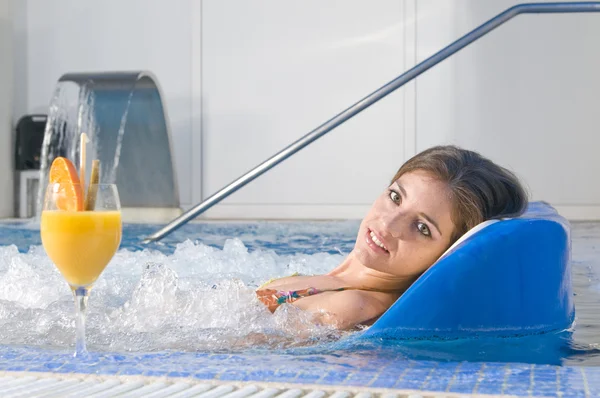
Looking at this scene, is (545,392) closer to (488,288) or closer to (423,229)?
(488,288)

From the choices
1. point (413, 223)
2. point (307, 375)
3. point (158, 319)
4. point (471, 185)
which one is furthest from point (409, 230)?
point (307, 375)

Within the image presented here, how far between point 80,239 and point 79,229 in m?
0.02

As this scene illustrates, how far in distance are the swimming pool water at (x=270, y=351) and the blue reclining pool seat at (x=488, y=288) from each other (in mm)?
34

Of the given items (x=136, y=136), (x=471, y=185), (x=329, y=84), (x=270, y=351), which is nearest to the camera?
(x=270, y=351)

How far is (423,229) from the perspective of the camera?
2025 millimetres

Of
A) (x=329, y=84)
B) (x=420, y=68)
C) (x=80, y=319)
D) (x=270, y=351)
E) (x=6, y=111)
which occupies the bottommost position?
(x=270, y=351)

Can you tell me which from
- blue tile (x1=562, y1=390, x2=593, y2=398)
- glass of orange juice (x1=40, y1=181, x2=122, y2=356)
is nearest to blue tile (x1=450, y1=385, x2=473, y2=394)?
blue tile (x1=562, y1=390, x2=593, y2=398)

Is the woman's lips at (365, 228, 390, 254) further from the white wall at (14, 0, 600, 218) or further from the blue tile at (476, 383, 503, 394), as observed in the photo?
the white wall at (14, 0, 600, 218)

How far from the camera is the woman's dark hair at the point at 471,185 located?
204 centimetres

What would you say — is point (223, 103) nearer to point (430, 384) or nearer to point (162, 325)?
point (162, 325)

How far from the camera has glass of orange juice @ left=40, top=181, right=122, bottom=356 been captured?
1381 millimetres

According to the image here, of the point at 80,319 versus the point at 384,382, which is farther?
the point at 80,319

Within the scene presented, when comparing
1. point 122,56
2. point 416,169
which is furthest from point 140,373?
point 122,56

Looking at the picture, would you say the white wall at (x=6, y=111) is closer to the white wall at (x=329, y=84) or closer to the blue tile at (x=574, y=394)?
the white wall at (x=329, y=84)
